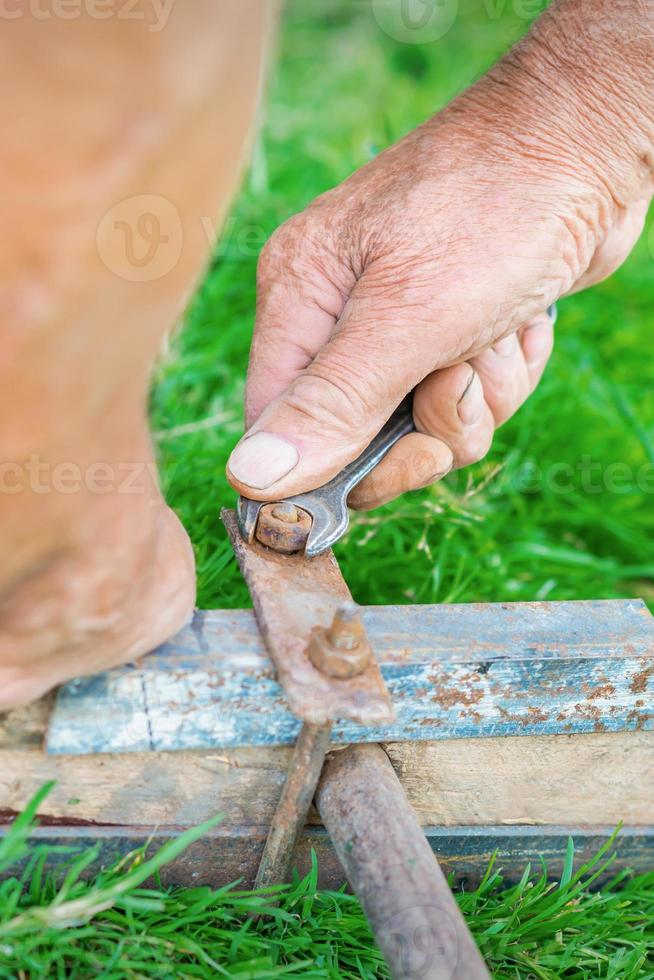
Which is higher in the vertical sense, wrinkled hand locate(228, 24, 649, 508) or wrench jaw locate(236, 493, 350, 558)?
wrinkled hand locate(228, 24, 649, 508)

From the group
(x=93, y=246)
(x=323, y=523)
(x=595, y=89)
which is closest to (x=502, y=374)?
(x=595, y=89)

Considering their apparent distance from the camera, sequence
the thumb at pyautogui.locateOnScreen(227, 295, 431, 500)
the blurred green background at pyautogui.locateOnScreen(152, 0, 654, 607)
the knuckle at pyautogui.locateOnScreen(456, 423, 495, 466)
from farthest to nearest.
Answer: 1. the blurred green background at pyautogui.locateOnScreen(152, 0, 654, 607)
2. the knuckle at pyautogui.locateOnScreen(456, 423, 495, 466)
3. the thumb at pyautogui.locateOnScreen(227, 295, 431, 500)

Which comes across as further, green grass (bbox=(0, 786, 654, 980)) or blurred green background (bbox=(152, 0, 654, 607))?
blurred green background (bbox=(152, 0, 654, 607))

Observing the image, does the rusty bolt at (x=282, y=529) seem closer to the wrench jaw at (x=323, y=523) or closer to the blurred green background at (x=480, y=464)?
the wrench jaw at (x=323, y=523)

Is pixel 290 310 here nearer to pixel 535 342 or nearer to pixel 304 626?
pixel 535 342

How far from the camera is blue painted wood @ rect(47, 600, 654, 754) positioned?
4.02 ft

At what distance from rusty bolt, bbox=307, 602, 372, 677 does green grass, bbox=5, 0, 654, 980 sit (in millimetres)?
324

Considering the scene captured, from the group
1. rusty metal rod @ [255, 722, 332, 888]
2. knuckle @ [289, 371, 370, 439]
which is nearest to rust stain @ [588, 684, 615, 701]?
rusty metal rod @ [255, 722, 332, 888]

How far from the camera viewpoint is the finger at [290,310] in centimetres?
171

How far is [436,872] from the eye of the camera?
1186 mm

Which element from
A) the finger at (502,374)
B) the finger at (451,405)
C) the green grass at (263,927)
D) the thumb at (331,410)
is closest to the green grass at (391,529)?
the green grass at (263,927)

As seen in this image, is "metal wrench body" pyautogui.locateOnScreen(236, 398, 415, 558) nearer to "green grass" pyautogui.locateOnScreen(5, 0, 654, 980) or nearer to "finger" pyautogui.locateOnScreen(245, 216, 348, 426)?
"finger" pyautogui.locateOnScreen(245, 216, 348, 426)

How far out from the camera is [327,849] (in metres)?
1.48

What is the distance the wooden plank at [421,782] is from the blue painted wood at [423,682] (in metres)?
0.06
